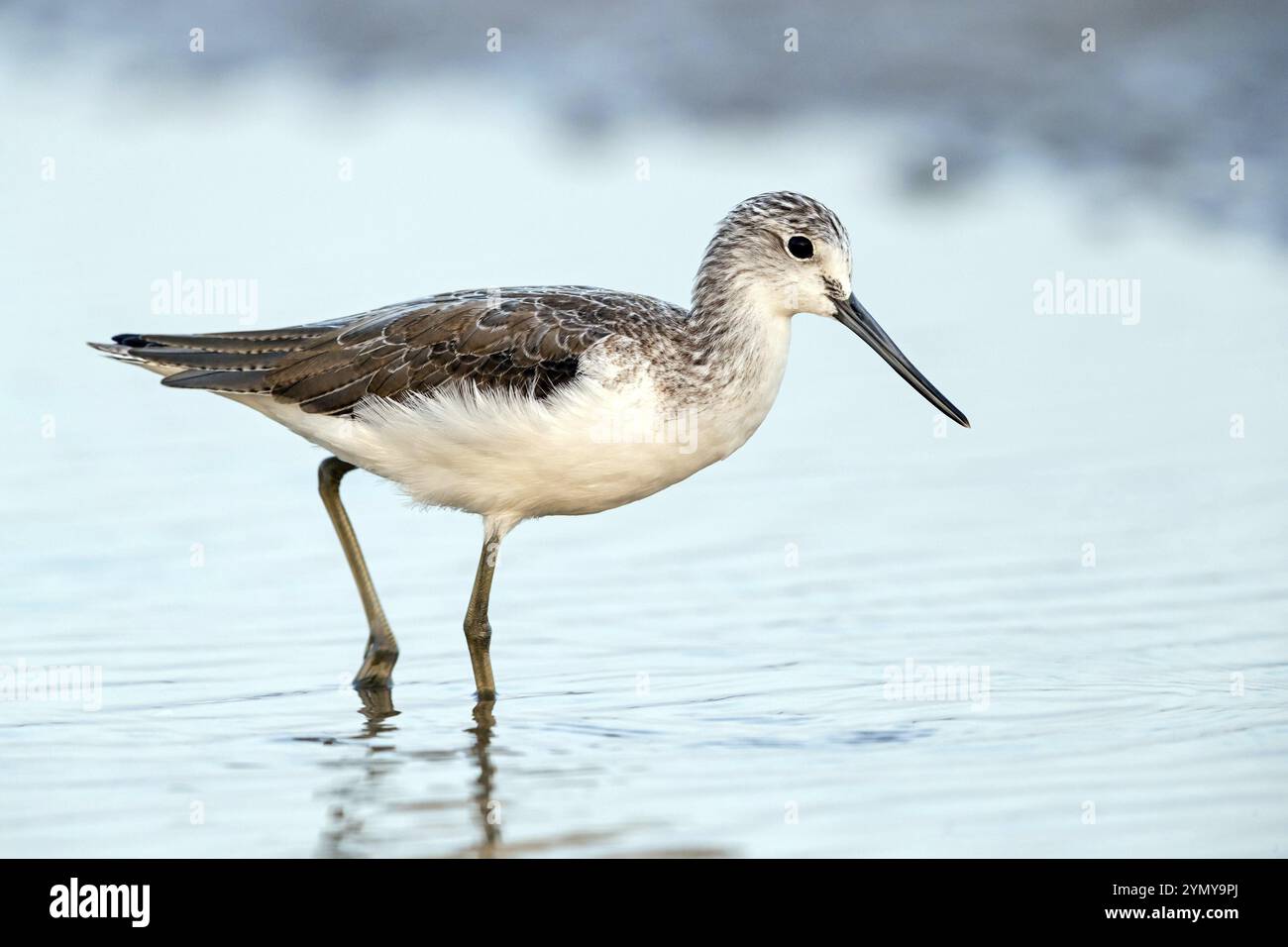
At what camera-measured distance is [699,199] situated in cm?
1603

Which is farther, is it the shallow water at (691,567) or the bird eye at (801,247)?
the bird eye at (801,247)

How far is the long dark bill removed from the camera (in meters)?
8.87

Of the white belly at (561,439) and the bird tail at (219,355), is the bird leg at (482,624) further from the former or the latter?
the bird tail at (219,355)

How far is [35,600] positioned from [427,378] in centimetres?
230

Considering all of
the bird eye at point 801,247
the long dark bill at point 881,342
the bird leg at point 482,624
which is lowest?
the bird leg at point 482,624

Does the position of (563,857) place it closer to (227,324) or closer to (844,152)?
(227,324)

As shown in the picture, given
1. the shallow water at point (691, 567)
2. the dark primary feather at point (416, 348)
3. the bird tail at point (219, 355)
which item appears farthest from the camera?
the bird tail at point (219, 355)

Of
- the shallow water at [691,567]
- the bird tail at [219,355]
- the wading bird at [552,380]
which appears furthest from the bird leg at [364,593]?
the bird tail at [219,355]

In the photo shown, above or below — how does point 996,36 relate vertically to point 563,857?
above

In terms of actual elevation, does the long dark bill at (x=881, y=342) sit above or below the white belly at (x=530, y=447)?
above

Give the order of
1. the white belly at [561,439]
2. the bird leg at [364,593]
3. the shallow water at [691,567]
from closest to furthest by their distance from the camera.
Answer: the shallow water at [691,567] → the white belly at [561,439] → the bird leg at [364,593]

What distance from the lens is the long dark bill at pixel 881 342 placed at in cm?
887

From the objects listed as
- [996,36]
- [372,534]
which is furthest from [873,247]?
[372,534]

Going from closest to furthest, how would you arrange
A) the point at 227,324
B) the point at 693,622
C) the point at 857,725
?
the point at 857,725 → the point at 693,622 → the point at 227,324
